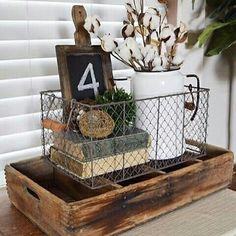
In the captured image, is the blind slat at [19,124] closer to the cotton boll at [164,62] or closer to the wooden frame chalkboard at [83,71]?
the wooden frame chalkboard at [83,71]

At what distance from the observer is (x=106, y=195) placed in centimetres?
78

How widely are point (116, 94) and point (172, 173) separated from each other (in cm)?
24

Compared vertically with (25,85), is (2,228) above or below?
below

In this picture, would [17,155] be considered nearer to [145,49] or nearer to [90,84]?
[90,84]

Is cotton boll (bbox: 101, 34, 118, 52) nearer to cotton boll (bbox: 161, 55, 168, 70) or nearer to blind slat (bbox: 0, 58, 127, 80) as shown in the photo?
cotton boll (bbox: 161, 55, 168, 70)

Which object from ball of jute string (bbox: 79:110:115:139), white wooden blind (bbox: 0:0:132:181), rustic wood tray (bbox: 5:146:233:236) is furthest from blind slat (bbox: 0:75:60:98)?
ball of jute string (bbox: 79:110:115:139)

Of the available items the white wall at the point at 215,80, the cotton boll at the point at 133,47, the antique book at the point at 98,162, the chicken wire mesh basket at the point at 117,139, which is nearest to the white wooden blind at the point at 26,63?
the chicken wire mesh basket at the point at 117,139

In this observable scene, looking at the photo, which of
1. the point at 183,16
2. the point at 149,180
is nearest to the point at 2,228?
the point at 149,180

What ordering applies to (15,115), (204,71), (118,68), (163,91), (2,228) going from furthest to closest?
1. (204,71)
2. (118,68)
3. (15,115)
4. (163,91)
5. (2,228)

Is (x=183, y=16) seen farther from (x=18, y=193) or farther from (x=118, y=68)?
(x=18, y=193)

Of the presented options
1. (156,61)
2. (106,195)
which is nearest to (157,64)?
(156,61)

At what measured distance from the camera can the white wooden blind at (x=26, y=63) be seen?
1.08m

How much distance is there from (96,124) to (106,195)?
162 millimetres

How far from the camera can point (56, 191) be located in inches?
39.0
